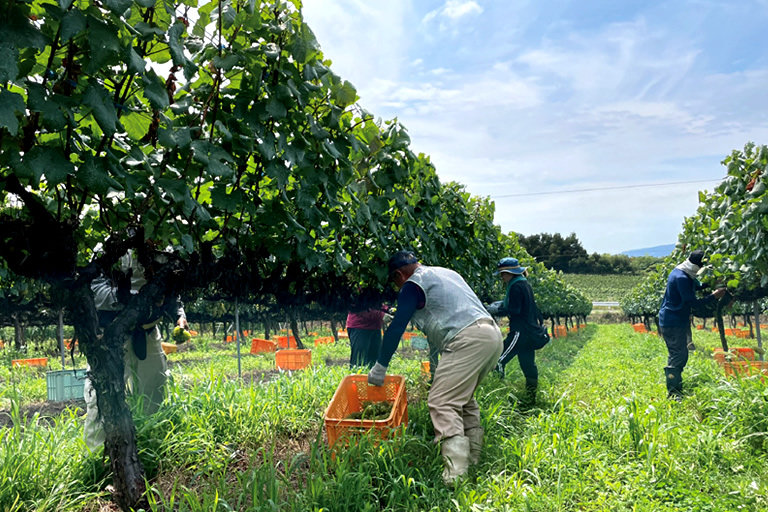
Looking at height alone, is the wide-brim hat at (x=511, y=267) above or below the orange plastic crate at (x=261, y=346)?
above

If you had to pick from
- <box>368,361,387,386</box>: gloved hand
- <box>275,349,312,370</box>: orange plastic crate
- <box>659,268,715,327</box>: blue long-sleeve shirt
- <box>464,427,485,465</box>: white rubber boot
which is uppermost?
<box>659,268,715,327</box>: blue long-sleeve shirt

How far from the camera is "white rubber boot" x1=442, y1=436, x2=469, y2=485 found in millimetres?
3213

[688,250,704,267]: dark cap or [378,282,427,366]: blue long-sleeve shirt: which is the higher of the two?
[688,250,704,267]: dark cap

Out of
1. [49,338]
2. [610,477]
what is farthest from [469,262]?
[49,338]

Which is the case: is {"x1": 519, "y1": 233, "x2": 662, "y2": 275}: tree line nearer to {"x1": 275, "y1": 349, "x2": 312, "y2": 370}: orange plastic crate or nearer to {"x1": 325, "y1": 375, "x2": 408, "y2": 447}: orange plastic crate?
{"x1": 275, "y1": 349, "x2": 312, "y2": 370}: orange plastic crate

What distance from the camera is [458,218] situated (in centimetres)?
612

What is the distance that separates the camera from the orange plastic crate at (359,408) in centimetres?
322

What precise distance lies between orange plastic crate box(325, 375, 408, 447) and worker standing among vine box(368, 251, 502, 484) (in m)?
0.28

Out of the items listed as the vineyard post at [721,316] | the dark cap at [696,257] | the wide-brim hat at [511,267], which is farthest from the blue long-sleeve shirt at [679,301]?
the vineyard post at [721,316]

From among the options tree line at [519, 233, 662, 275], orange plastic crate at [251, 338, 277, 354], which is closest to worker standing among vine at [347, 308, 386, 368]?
orange plastic crate at [251, 338, 277, 354]

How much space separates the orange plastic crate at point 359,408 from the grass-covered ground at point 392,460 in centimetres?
12

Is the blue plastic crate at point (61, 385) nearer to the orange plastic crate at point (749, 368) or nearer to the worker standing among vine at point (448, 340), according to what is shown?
the worker standing among vine at point (448, 340)

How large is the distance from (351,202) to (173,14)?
2.02m

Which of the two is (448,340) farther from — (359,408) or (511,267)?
(511,267)
